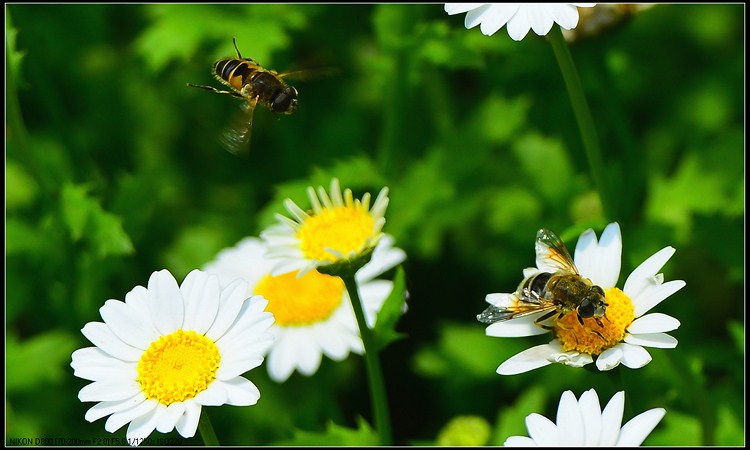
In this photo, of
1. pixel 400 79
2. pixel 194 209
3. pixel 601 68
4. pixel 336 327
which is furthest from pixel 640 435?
pixel 194 209

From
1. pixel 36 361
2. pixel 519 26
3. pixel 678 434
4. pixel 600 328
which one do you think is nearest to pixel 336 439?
pixel 600 328

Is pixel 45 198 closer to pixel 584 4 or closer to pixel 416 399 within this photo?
pixel 416 399

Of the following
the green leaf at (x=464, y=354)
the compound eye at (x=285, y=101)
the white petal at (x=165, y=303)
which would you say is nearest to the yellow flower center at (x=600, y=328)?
the white petal at (x=165, y=303)

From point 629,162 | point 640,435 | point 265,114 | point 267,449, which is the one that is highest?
point 265,114

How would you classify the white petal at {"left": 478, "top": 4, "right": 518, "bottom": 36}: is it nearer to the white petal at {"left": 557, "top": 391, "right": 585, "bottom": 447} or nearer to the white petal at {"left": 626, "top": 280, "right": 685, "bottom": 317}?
the white petal at {"left": 626, "top": 280, "right": 685, "bottom": 317}

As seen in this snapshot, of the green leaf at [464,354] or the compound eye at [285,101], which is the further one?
the green leaf at [464,354]

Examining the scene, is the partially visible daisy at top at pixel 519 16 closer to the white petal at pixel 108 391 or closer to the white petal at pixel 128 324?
the white petal at pixel 128 324
